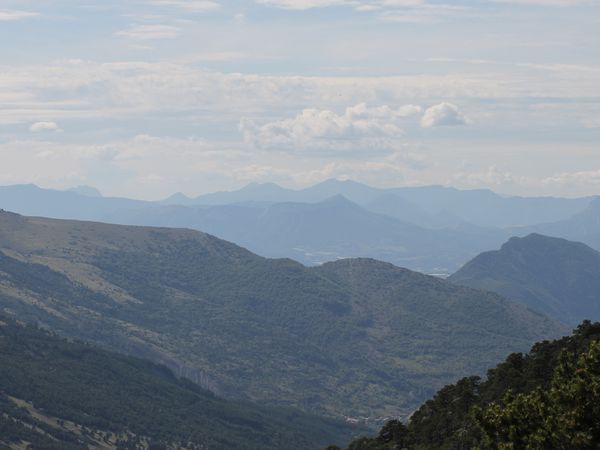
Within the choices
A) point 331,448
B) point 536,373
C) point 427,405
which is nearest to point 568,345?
point 536,373

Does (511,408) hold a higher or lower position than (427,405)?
higher

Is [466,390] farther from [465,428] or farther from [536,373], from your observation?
[465,428]

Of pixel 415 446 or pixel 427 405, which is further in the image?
pixel 427 405

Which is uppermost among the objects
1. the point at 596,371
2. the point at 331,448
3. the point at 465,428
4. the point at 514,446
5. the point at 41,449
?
the point at 596,371

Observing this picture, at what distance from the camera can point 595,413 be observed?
49.2 m

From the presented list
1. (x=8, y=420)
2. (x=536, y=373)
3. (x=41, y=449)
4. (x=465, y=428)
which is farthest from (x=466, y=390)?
(x=8, y=420)

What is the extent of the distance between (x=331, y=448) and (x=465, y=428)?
18.9 meters

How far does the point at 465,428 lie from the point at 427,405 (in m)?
25.9

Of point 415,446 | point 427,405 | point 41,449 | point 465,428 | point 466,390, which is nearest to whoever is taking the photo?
point 465,428

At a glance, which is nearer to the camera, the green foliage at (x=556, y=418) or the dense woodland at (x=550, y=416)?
the green foliage at (x=556, y=418)

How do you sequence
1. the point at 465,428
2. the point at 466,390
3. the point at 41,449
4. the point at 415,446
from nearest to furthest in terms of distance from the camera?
the point at 465,428, the point at 415,446, the point at 466,390, the point at 41,449

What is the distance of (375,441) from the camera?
9875 centimetres

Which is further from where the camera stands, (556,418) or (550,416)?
(550,416)

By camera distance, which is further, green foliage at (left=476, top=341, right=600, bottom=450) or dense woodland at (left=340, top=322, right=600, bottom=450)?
dense woodland at (left=340, top=322, right=600, bottom=450)
